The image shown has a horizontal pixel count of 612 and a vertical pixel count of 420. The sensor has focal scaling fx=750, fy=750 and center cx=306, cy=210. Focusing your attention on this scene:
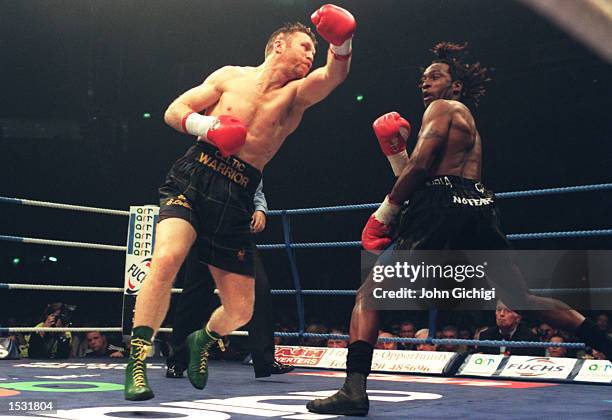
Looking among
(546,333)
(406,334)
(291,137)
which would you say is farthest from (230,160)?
(291,137)

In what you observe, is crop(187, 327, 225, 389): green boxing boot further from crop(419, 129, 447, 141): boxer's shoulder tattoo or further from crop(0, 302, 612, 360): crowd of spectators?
crop(0, 302, 612, 360): crowd of spectators

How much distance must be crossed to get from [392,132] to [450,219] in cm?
37

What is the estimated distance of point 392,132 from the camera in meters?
2.19

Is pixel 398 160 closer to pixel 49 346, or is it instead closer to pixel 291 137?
pixel 49 346

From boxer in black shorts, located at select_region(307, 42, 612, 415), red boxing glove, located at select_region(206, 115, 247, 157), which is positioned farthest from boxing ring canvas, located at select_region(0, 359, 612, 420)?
red boxing glove, located at select_region(206, 115, 247, 157)

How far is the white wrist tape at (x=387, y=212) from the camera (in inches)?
80.4

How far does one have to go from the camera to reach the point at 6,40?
24.1ft

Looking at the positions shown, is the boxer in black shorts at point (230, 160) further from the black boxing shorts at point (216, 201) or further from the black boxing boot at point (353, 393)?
the black boxing boot at point (353, 393)

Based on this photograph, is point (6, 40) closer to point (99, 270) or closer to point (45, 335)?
point (99, 270)

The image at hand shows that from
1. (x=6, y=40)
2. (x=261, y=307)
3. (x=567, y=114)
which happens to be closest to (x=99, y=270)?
(x=6, y=40)

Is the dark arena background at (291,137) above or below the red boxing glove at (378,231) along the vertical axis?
above

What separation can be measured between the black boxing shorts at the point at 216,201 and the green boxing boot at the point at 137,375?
1.08ft

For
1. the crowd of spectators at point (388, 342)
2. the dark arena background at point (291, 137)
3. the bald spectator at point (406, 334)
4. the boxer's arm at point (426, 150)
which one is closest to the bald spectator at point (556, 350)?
the crowd of spectators at point (388, 342)

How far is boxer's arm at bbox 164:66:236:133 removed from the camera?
2.09 meters
